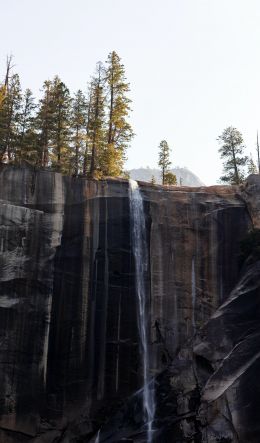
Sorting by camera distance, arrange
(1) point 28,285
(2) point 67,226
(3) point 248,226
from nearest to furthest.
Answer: (1) point 28,285, (2) point 67,226, (3) point 248,226

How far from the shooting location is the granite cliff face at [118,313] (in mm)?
26672

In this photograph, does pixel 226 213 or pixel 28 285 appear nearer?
pixel 28 285

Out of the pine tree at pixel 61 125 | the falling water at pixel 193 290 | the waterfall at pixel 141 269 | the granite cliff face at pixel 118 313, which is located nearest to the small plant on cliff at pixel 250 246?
the granite cliff face at pixel 118 313

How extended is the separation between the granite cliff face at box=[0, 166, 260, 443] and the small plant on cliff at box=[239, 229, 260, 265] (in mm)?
817

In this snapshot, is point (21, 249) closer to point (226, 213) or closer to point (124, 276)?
point (124, 276)

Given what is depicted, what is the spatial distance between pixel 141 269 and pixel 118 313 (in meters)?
3.16

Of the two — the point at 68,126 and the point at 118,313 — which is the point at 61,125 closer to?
the point at 68,126

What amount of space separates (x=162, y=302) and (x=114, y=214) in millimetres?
6227

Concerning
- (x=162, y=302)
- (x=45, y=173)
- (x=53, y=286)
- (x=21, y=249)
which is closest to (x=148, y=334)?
(x=162, y=302)

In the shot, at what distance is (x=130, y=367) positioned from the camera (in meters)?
30.9

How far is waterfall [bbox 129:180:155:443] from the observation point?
3032 cm

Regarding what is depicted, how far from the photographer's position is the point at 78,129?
43219mm

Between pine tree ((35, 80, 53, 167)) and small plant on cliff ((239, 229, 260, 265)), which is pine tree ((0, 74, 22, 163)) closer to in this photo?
pine tree ((35, 80, 53, 167))

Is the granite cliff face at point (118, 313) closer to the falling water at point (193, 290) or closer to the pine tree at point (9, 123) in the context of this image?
the falling water at point (193, 290)
